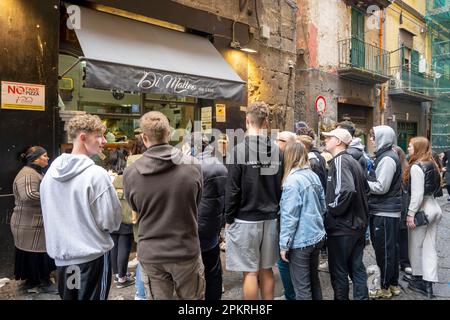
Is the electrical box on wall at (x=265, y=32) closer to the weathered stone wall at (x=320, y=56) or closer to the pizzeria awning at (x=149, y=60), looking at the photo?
the pizzeria awning at (x=149, y=60)

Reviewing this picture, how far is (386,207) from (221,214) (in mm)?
1994

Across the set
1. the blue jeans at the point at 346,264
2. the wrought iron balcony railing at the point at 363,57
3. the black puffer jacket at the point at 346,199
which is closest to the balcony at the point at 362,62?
the wrought iron balcony railing at the point at 363,57

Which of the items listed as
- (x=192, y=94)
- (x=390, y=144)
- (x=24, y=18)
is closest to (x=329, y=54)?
(x=192, y=94)

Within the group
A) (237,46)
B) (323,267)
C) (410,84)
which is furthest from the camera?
(410,84)

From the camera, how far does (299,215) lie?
3.36 m

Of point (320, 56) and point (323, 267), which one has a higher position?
point (320, 56)

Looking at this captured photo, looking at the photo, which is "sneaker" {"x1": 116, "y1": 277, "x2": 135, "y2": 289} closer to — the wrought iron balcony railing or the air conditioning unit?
the wrought iron balcony railing

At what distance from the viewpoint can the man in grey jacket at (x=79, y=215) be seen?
2.56 meters

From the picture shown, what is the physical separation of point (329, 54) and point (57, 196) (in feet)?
39.3

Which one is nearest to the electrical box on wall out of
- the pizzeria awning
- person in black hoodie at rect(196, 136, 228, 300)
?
the pizzeria awning

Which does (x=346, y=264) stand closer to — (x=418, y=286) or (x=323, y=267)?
(x=418, y=286)

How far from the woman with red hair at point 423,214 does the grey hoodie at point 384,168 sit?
0.35 m

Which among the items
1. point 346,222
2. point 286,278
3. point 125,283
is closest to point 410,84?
point 346,222
